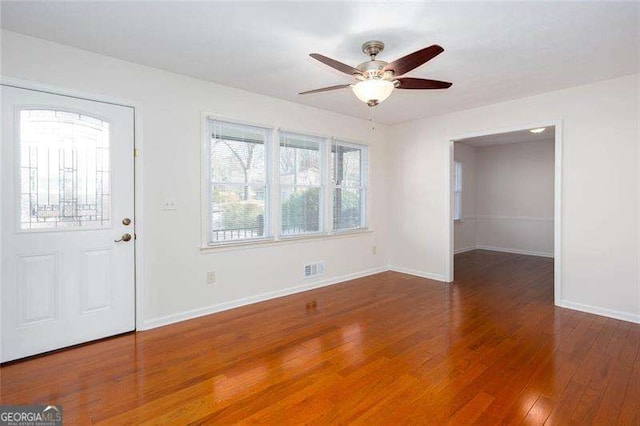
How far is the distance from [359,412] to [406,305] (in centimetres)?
216

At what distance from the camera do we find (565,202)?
3.90 meters

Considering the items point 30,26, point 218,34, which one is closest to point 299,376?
point 218,34

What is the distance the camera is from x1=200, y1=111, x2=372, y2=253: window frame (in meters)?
3.65

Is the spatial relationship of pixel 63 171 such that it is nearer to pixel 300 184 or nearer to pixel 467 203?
pixel 300 184

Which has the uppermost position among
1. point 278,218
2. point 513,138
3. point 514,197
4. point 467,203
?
point 513,138

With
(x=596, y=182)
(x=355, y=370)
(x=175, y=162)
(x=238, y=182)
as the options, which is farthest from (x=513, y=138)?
(x=175, y=162)

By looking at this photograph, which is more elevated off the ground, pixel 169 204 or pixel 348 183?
pixel 348 183

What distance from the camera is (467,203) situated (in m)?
8.02

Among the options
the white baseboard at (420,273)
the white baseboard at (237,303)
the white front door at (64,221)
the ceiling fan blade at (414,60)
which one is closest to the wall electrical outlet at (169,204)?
the white front door at (64,221)

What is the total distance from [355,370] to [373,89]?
85.4 inches

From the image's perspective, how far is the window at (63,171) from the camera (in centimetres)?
267

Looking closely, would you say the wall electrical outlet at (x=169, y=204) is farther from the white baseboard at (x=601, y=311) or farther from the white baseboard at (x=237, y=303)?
the white baseboard at (x=601, y=311)

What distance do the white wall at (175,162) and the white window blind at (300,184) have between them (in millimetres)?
263

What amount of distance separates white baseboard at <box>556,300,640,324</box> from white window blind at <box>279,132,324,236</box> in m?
3.23
